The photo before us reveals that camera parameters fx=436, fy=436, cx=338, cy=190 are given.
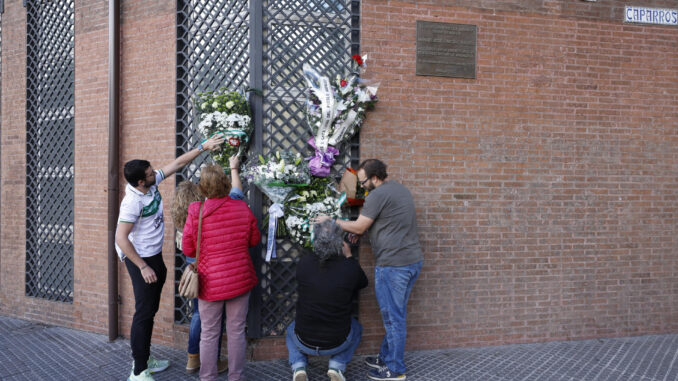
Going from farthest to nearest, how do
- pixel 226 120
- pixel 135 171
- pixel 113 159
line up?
pixel 113 159 → pixel 226 120 → pixel 135 171

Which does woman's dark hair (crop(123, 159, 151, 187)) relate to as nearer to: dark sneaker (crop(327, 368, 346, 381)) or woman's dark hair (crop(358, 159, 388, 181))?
woman's dark hair (crop(358, 159, 388, 181))

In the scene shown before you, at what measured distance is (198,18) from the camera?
5.07 m

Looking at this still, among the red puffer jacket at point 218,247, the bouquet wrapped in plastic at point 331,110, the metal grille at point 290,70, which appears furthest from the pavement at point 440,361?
the bouquet wrapped in plastic at point 331,110

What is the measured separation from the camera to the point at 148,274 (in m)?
3.85

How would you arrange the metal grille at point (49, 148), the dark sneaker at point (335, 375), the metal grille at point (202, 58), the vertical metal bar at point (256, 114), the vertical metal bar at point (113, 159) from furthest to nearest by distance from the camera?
the metal grille at point (49, 148)
the vertical metal bar at point (113, 159)
the metal grille at point (202, 58)
the vertical metal bar at point (256, 114)
the dark sneaker at point (335, 375)

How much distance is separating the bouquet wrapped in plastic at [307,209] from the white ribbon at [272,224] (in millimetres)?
101

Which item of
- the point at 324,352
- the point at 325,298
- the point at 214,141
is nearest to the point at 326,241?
the point at 325,298

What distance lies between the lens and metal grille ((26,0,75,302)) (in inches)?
231

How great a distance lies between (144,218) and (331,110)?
2076 millimetres

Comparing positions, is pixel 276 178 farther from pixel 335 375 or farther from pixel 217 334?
pixel 335 375

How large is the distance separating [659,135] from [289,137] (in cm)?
470

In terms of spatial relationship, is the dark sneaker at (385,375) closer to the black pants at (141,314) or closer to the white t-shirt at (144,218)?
the black pants at (141,314)

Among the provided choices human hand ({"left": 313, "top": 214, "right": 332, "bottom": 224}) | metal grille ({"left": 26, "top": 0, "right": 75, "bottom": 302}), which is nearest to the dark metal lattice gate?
human hand ({"left": 313, "top": 214, "right": 332, "bottom": 224})

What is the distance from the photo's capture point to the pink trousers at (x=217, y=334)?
12.5ft
